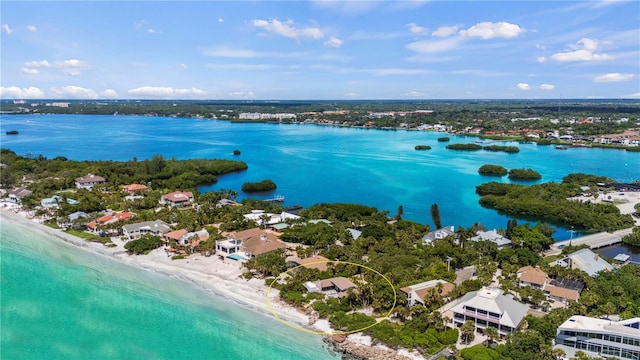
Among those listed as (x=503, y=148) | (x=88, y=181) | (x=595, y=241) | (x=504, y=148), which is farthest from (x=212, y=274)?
(x=503, y=148)

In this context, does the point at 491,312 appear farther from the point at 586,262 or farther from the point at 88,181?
the point at 88,181

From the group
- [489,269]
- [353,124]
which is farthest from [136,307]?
[353,124]

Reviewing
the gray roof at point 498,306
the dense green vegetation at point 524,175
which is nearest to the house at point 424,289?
the gray roof at point 498,306

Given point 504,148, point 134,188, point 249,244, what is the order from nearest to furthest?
point 249,244 < point 134,188 < point 504,148

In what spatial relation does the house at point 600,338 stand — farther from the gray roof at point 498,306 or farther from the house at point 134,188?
the house at point 134,188

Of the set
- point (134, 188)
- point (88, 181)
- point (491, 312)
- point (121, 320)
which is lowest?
point (121, 320)

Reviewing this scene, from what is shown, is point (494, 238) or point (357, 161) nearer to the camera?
point (494, 238)
